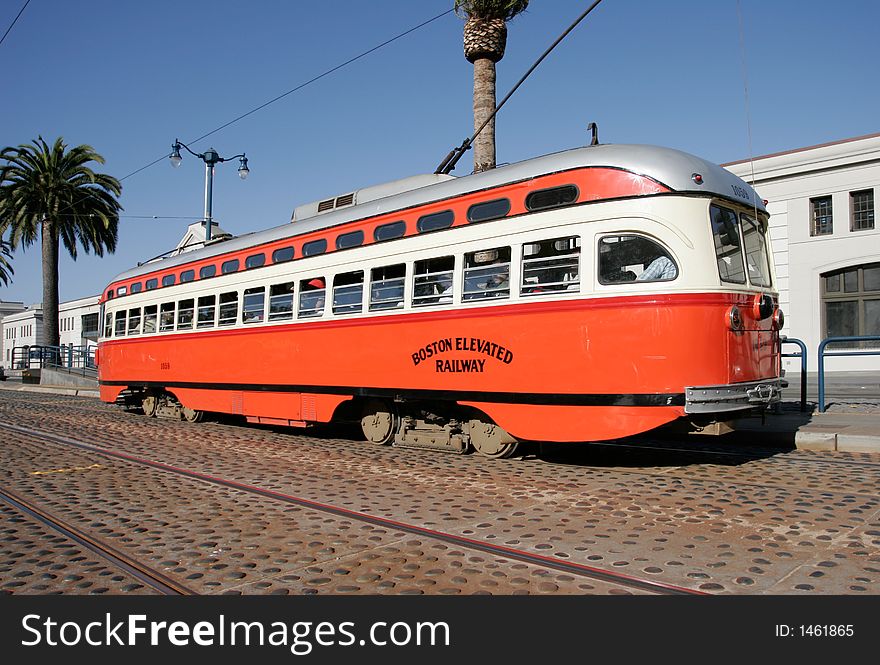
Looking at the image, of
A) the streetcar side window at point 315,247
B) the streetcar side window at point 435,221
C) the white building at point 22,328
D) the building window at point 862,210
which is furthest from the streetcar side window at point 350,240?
the white building at point 22,328

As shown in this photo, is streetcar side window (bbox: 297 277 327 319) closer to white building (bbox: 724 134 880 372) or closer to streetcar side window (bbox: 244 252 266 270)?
streetcar side window (bbox: 244 252 266 270)

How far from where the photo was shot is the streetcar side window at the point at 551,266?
779cm

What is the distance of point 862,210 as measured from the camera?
22625 millimetres

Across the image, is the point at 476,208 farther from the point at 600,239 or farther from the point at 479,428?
the point at 479,428

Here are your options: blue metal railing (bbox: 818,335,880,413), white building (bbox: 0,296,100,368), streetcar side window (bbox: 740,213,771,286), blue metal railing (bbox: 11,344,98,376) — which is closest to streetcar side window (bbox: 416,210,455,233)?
streetcar side window (bbox: 740,213,771,286)

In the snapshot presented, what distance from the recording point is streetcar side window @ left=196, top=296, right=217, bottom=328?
13.4 metres

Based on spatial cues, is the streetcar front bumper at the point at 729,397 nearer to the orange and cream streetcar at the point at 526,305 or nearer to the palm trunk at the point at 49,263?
the orange and cream streetcar at the point at 526,305

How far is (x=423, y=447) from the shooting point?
33.8 ft

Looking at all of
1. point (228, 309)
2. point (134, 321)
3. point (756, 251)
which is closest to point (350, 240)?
point (228, 309)

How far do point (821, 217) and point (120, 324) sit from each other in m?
21.1

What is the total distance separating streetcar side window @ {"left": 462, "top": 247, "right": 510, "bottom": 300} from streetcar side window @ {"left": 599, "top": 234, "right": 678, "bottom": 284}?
1.23 metres

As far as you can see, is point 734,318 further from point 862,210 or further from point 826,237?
point 862,210
